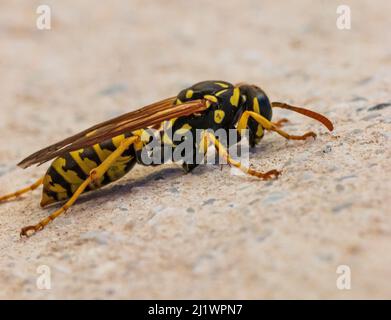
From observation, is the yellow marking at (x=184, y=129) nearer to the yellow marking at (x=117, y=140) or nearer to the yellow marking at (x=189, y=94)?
the yellow marking at (x=189, y=94)

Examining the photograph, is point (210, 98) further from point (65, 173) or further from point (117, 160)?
point (65, 173)

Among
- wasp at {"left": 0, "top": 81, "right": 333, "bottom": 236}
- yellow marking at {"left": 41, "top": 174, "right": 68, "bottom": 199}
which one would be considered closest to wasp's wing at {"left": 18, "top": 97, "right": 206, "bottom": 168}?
wasp at {"left": 0, "top": 81, "right": 333, "bottom": 236}

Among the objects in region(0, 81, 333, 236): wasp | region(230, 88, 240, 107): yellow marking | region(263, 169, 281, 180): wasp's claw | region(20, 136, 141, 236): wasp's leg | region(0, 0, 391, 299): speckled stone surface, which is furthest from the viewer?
region(230, 88, 240, 107): yellow marking

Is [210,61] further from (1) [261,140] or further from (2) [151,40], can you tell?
(1) [261,140]

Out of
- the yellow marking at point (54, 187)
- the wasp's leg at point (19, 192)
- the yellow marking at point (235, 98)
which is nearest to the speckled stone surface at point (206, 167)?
the wasp's leg at point (19, 192)

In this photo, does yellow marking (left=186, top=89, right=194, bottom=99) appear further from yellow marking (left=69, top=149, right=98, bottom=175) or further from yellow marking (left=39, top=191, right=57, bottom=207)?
yellow marking (left=39, top=191, right=57, bottom=207)

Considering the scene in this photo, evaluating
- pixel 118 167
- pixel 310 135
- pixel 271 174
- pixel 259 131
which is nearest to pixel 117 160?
pixel 118 167

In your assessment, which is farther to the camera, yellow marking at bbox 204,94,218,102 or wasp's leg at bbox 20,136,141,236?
yellow marking at bbox 204,94,218,102
